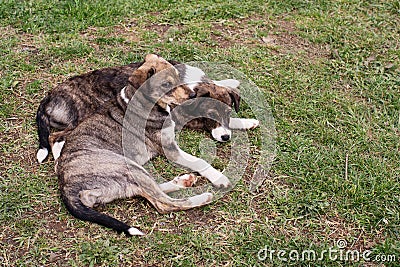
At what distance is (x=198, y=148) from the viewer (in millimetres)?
4996

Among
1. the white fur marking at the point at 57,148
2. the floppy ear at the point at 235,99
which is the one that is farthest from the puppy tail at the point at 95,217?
the floppy ear at the point at 235,99

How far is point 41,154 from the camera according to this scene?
4.77 m

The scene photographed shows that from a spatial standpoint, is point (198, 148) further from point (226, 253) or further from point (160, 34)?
point (160, 34)

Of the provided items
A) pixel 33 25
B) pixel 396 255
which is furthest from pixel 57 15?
pixel 396 255

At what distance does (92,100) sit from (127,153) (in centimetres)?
81

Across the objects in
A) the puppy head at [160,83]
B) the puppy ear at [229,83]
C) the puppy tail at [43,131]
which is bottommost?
the puppy tail at [43,131]

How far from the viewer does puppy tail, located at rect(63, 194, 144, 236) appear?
4039mm

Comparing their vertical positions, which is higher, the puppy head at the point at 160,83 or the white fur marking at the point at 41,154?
the puppy head at the point at 160,83

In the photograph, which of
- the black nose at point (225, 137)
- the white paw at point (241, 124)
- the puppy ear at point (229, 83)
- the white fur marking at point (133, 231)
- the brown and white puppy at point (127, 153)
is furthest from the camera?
the puppy ear at point (229, 83)

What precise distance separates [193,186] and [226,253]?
76 centimetres

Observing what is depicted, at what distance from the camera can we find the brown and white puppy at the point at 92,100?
5.07m

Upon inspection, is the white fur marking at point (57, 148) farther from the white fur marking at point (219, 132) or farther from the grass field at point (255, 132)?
the white fur marking at point (219, 132)

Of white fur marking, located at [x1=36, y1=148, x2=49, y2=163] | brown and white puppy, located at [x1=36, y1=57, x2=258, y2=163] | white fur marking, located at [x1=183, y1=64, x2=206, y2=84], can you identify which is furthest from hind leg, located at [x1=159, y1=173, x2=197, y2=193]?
white fur marking, located at [x1=36, y1=148, x2=49, y2=163]

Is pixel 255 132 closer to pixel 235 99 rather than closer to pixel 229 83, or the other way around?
pixel 235 99
